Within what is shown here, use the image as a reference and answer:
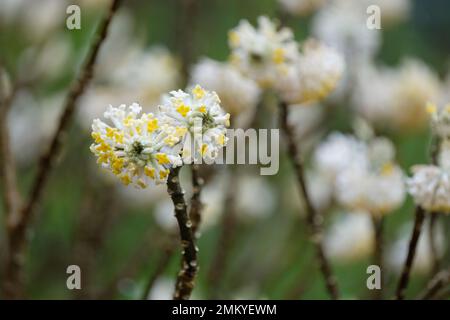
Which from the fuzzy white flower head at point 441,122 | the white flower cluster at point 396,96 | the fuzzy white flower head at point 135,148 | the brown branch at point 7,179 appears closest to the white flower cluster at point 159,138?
the fuzzy white flower head at point 135,148

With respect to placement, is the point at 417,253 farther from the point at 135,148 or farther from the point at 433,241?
the point at 135,148

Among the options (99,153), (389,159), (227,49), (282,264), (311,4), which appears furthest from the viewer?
(227,49)

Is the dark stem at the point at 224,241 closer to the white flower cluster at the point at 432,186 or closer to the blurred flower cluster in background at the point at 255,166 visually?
the blurred flower cluster in background at the point at 255,166

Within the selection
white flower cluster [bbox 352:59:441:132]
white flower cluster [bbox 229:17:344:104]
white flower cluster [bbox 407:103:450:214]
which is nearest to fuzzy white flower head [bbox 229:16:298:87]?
white flower cluster [bbox 229:17:344:104]

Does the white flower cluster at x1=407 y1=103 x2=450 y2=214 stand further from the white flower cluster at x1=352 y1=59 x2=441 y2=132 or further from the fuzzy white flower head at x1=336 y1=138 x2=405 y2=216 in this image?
the white flower cluster at x1=352 y1=59 x2=441 y2=132

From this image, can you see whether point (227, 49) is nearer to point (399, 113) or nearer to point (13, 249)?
point (399, 113)
